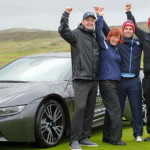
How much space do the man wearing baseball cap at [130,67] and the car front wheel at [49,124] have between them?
106 centimetres

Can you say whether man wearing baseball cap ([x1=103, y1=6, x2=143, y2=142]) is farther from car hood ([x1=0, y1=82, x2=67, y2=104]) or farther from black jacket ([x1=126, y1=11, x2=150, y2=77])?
car hood ([x1=0, y1=82, x2=67, y2=104])

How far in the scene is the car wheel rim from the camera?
5.24 meters

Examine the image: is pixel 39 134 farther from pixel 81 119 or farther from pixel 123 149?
pixel 123 149

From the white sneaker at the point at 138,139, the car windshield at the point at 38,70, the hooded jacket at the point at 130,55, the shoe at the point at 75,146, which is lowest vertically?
the white sneaker at the point at 138,139

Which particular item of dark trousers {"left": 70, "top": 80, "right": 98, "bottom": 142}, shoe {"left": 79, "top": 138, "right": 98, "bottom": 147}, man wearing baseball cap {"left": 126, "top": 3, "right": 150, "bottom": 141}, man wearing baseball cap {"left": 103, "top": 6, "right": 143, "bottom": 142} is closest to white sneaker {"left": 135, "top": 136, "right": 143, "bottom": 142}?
man wearing baseball cap {"left": 103, "top": 6, "right": 143, "bottom": 142}

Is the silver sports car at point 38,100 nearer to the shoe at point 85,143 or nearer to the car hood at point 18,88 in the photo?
the car hood at point 18,88

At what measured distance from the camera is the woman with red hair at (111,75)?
5.40m

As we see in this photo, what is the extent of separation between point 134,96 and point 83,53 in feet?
4.01

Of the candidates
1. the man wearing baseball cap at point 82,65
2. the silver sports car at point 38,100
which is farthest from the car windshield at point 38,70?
the man wearing baseball cap at point 82,65

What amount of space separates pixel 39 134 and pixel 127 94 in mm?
1647

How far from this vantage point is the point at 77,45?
5152 mm

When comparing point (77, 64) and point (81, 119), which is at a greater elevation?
point (77, 64)

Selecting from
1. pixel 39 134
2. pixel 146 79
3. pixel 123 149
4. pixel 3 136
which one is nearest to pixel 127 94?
pixel 146 79

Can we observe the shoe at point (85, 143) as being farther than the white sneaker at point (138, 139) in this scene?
No
